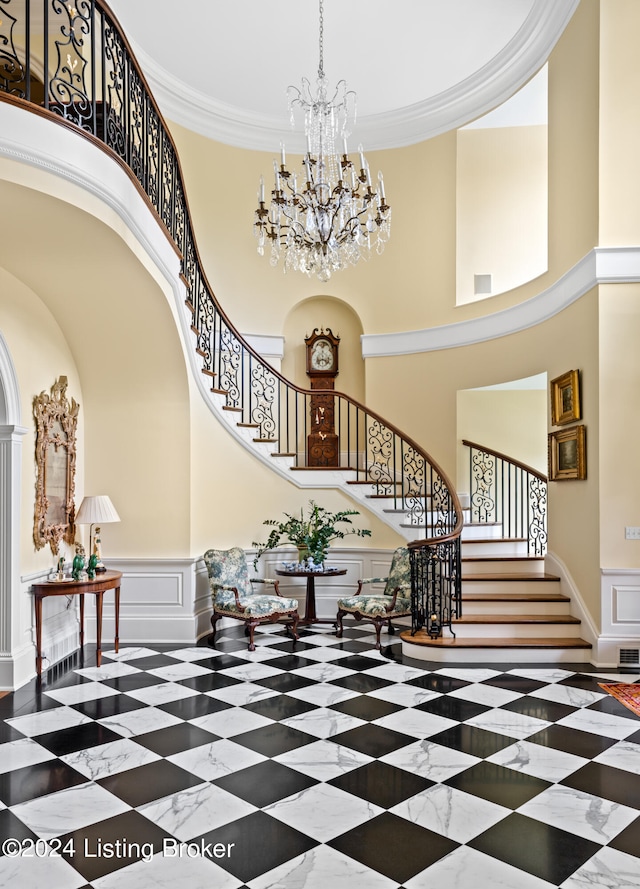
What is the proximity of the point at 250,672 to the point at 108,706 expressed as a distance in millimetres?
1330

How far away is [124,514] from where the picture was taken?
723cm

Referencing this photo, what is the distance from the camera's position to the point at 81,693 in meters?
5.39

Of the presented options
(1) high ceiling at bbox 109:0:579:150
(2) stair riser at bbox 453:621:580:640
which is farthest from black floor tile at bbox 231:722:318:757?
(1) high ceiling at bbox 109:0:579:150

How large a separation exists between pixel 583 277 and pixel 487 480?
374 cm

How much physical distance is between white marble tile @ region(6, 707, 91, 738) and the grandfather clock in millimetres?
5501

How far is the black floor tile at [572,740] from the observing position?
427cm

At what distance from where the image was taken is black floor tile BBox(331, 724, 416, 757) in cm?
428

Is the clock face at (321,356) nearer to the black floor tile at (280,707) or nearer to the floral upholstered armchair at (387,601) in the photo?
the floral upholstered armchair at (387,601)

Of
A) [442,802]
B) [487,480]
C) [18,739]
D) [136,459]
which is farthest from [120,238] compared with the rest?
[487,480]

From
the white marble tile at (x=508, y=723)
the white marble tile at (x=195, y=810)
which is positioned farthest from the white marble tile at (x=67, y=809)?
the white marble tile at (x=508, y=723)

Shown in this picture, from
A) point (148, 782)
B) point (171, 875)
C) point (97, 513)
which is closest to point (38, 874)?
point (171, 875)

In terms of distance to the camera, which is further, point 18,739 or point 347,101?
point 347,101

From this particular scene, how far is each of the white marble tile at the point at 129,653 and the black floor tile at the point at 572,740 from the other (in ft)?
12.1

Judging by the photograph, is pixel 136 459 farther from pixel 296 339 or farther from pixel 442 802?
pixel 442 802
